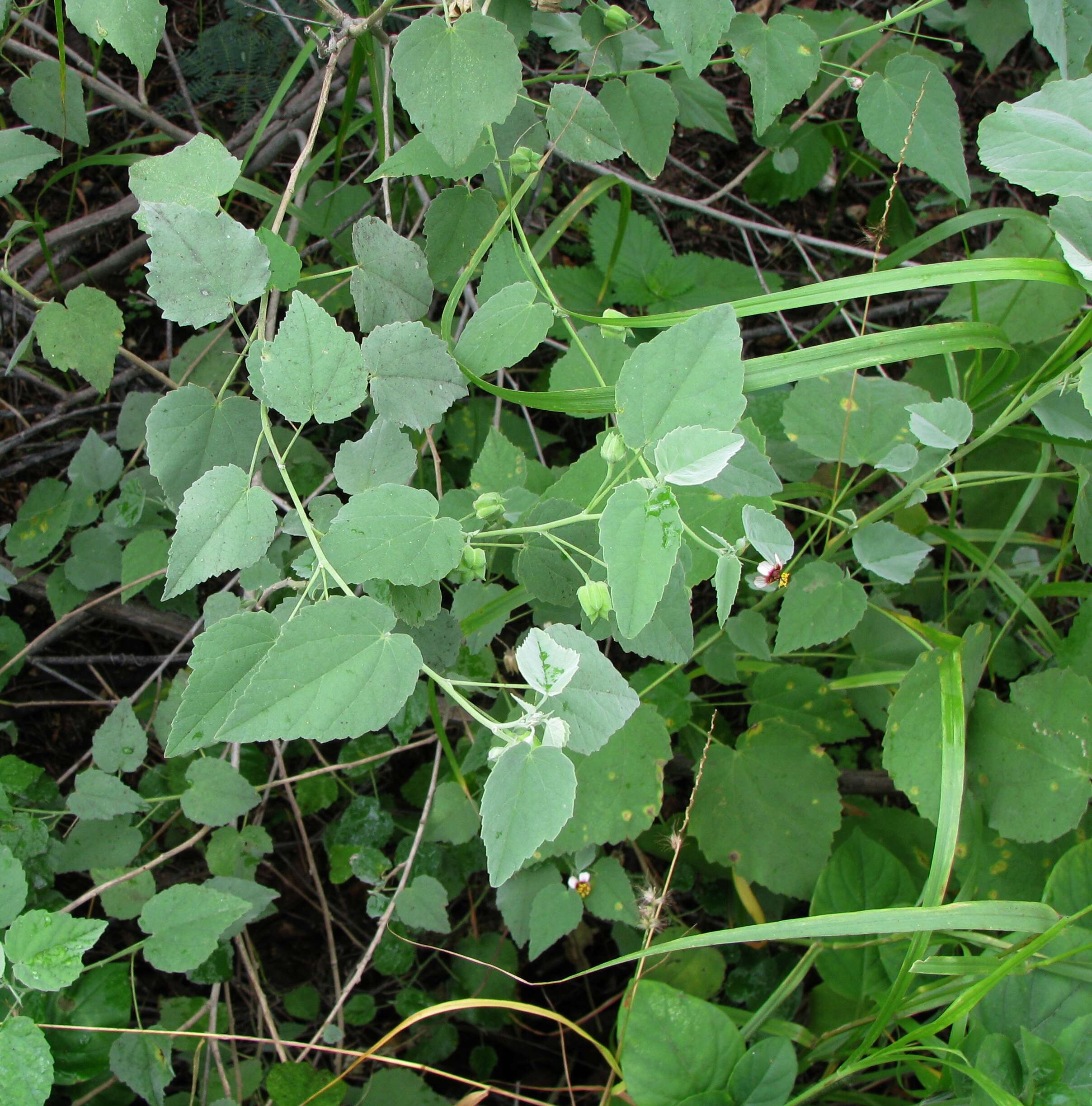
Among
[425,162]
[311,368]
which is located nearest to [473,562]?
[311,368]

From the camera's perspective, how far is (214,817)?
141 cm

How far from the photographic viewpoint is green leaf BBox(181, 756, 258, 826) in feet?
4.61

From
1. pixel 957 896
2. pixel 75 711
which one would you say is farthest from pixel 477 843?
pixel 75 711

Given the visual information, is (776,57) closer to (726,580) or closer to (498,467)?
(498,467)

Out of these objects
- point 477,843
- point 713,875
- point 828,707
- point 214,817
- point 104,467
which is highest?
point 104,467

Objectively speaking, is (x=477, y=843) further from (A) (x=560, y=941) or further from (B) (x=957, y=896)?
(B) (x=957, y=896)

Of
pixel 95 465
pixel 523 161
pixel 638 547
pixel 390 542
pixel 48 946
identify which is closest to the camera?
pixel 638 547

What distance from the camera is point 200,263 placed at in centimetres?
99

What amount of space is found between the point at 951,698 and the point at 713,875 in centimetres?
74

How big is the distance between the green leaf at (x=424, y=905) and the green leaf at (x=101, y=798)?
49 centimetres

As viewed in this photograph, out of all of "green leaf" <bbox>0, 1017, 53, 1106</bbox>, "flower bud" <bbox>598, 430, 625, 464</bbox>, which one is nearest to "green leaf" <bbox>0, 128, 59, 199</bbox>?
"flower bud" <bbox>598, 430, 625, 464</bbox>

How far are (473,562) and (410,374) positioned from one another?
26 centimetres

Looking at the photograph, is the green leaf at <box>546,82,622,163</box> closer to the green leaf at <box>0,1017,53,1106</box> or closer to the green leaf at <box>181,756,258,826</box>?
the green leaf at <box>181,756,258,826</box>

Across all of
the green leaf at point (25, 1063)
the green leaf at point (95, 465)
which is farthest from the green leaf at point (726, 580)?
the green leaf at point (95, 465)
